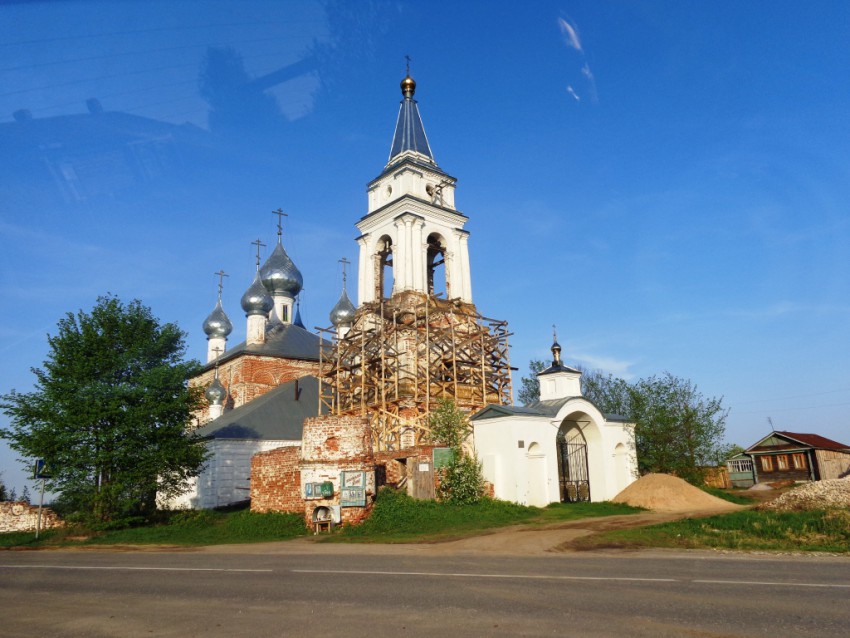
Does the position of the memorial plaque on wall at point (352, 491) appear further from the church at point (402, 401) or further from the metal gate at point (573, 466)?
the metal gate at point (573, 466)

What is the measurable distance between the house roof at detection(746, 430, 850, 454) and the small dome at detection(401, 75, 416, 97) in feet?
103

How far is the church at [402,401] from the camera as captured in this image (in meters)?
20.7

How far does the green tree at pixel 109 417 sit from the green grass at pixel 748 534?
→ 14717mm

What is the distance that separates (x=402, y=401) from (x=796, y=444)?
91.1 feet

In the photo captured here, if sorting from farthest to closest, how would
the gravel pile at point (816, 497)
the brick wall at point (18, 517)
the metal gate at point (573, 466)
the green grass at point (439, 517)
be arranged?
the metal gate at point (573, 466) → the brick wall at point (18, 517) → the green grass at point (439, 517) → the gravel pile at point (816, 497)

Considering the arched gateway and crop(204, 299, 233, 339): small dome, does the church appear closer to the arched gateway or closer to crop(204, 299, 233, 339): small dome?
the arched gateway

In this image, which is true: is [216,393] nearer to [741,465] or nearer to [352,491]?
[352,491]

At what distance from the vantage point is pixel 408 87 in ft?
121

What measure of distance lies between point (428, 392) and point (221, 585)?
16974 mm

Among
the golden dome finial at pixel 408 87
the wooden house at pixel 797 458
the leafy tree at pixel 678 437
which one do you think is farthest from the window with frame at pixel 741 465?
the golden dome finial at pixel 408 87

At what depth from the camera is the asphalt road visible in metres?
6.02

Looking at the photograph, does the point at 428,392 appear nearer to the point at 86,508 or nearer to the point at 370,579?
the point at 86,508

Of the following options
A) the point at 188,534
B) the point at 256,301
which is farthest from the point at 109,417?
the point at 256,301

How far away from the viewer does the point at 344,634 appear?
231 inches
